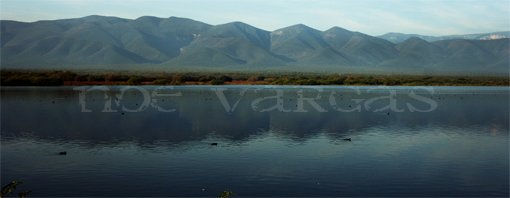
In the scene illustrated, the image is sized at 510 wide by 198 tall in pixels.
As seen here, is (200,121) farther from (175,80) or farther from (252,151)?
(175,80)

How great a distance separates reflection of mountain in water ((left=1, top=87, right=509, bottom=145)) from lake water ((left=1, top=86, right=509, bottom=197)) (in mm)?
119

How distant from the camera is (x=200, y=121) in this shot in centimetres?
5572

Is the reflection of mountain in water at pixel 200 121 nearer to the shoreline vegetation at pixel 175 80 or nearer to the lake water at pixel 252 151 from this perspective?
the lake water at pixel 252 151

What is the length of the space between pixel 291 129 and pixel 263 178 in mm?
21246

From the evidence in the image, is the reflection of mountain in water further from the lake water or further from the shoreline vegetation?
the shoreline vegetation

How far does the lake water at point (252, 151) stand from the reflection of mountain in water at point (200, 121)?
0.12 meters

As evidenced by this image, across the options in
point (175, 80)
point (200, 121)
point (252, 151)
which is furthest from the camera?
point (175, 80)

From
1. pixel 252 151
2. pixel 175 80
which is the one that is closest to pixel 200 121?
pixel 252 151

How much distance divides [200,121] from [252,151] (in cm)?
1889

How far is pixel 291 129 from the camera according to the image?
50531 mm

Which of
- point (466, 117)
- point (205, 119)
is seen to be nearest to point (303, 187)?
point (205, 119)

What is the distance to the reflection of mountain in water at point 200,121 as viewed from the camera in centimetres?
4612

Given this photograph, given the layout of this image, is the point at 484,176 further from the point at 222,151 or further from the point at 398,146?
the point at 222,151

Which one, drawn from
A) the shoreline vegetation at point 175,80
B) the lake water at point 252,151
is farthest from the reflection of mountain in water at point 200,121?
the shoreline vegetation at point 175,80
